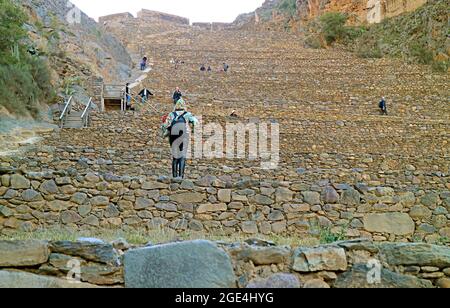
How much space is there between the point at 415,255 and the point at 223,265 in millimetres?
1358

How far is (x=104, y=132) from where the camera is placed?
15922 mm

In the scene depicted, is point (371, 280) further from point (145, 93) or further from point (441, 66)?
point (441, 66)

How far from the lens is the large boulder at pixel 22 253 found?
12.1 ft

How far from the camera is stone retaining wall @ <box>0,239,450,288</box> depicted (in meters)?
3.53

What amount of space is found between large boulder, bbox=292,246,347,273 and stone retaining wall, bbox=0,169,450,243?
2.95m

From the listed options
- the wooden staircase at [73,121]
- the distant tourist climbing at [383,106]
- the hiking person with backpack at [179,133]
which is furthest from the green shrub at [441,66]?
the hiking person with backpack at [179,133]

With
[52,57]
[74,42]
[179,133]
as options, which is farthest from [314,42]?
[179,133]

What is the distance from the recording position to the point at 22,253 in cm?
372

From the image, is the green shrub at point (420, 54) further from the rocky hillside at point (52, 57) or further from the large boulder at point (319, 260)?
the large boulder at point (319, 260)

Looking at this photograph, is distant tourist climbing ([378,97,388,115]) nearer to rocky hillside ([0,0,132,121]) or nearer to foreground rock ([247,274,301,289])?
rocky hillside ([0,0,132,121])

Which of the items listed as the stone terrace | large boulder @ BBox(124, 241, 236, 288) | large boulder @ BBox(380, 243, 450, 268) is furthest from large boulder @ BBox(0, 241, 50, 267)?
the stone terrace

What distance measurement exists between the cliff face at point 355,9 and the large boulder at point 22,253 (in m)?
33.1
